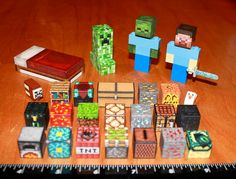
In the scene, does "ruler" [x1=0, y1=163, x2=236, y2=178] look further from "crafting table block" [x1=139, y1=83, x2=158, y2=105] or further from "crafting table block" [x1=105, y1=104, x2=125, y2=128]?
"crafting table block" [x1=139, y1=83, x2=158, y2=105]

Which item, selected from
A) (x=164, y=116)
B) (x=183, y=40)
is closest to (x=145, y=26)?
(x=183, y=40)

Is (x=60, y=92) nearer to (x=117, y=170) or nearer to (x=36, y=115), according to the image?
(x=36, y=115)

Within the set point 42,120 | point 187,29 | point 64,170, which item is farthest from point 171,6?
point 64,170

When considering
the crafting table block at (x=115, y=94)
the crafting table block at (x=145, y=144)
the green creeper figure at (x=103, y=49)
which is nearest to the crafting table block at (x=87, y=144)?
the crafting table block at (x=145, y=144)

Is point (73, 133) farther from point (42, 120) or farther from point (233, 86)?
point (233, 86)

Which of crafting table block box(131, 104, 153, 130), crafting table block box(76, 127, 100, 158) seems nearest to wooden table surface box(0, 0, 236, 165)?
crafting table block box(76, 127, 100, 158)
